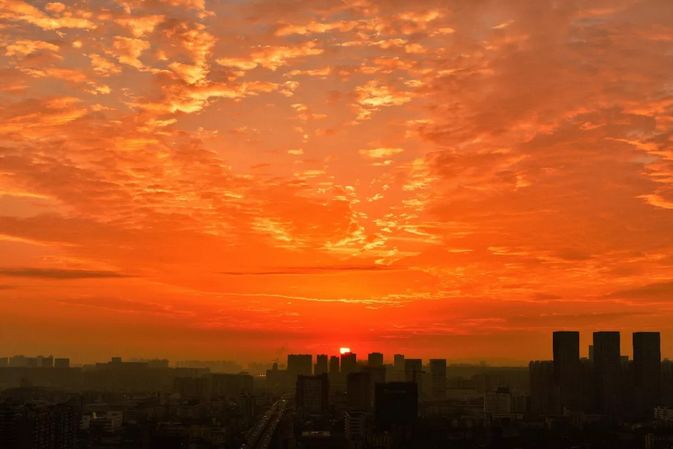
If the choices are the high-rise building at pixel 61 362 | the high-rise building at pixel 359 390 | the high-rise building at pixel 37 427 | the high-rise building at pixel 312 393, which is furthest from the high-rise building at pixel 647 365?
the high-rise building at pixel 61 362

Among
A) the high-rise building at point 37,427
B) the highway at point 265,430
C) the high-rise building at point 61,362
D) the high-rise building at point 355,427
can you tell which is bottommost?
the highway at point 265,430

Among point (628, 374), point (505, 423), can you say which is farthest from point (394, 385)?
point (628, 374)

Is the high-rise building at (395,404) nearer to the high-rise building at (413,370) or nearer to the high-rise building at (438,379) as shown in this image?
the high-rise building at (413,370)

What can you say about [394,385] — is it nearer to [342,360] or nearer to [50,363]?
[342,360]

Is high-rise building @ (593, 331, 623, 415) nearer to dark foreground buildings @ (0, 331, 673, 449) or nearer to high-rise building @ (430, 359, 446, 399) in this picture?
dark foreground buildings @ (0, 331, 673, 449)

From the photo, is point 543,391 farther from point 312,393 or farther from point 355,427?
point 355,427
